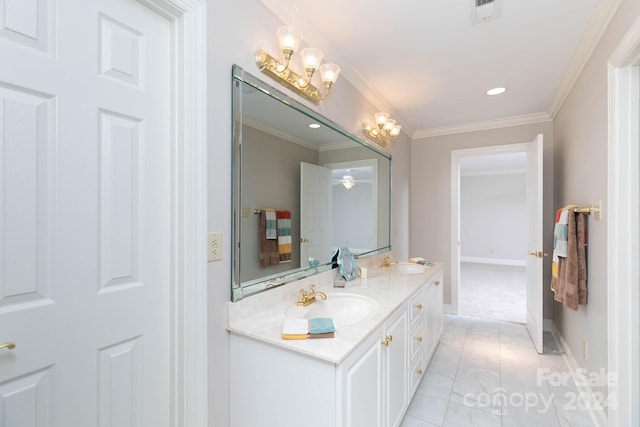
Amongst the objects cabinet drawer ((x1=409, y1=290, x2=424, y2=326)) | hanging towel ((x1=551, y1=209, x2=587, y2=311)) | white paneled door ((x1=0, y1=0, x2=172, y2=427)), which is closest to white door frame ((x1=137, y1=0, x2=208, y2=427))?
white paneled door ((x1=0, y1=0, x2=172, y2=427))

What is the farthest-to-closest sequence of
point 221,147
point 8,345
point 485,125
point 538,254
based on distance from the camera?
point 485,125
point 538,254
point 221,147
point 8,345

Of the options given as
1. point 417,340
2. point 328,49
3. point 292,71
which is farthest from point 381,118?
point 417,340

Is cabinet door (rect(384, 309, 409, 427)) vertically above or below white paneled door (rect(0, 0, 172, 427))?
below

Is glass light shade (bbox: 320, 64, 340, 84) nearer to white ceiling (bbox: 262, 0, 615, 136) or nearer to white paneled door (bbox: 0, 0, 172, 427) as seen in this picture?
white ceiling (bbox: 262, 0, 615, 136)

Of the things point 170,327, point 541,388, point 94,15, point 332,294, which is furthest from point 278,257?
point 541,388

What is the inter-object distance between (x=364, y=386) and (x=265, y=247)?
0.77 metres

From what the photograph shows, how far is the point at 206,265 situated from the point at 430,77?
2289 mm

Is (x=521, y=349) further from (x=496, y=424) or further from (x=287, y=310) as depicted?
(x=287, y=310)

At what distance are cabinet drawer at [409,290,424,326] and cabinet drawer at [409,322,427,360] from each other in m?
0.07

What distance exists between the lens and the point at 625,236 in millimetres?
1470

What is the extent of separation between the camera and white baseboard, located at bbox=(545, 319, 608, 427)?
5.64 feet

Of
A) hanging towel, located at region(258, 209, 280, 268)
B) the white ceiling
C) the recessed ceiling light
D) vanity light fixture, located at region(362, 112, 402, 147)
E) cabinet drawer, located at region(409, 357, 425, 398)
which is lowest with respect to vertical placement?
cabinet drawer, located at region(409, 357, 425, 398)

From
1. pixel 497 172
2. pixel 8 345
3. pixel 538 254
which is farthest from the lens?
pixel 497 172

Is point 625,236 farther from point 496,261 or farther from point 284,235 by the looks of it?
point 496,261
